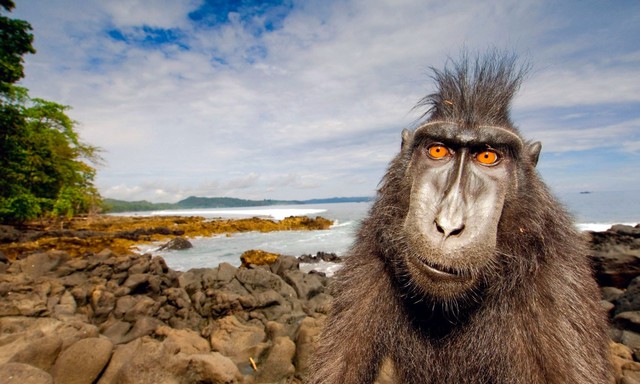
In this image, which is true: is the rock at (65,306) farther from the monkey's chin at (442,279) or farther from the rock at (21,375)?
the monkey's chin at (442,279)

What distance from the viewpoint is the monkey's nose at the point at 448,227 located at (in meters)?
2.22

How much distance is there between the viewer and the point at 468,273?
2.24m

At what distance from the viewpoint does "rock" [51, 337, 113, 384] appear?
163 inches

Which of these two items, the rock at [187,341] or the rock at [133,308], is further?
the rock at [133,308]

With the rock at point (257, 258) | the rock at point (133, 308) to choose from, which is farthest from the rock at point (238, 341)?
the rock at point (257, 258)

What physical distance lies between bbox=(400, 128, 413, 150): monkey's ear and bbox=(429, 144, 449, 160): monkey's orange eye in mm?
280

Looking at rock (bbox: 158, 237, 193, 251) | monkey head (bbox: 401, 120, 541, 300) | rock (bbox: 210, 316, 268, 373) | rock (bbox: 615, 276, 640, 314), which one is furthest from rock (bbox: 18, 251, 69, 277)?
rock (bbox: 615, 276, 640, 314)

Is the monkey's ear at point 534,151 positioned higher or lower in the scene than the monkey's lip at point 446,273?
higher

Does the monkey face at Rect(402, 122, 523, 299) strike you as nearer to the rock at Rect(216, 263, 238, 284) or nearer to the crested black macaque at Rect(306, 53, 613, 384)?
the crested black macaque at Rect(306, 53, 613, 384)

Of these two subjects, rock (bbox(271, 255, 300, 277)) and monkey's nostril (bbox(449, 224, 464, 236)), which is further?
rock (bbox(271, 255, 300, 277))

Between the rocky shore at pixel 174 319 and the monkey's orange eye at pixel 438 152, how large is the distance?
191 cm

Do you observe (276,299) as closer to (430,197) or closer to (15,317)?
(15,317)

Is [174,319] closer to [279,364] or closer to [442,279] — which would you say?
[279,364]

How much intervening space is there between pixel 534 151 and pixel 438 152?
2.88 feet
